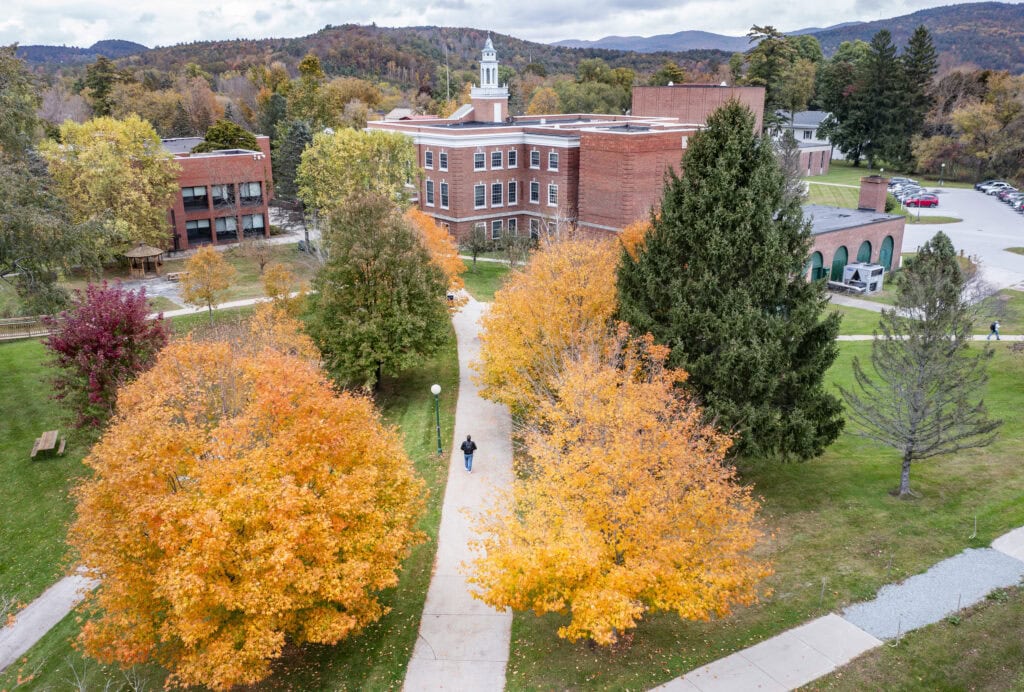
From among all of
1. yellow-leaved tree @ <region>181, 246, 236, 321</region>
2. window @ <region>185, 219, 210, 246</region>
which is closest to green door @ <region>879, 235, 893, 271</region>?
yellow-leaved tree @ <region>181, 246, 236, 321</region>

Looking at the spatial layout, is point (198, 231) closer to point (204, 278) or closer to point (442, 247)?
point (204, 278)

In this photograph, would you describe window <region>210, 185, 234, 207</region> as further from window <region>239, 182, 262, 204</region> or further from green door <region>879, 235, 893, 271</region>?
green door <region>879, 235, 893, 271</region>

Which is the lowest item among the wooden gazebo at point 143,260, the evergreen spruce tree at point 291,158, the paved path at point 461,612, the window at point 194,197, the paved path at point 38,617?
the paved path at point 38,617

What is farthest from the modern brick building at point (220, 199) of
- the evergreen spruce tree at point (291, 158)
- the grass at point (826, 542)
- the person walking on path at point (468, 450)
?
the grass at point (826, 542)

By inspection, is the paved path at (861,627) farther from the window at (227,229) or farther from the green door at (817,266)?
the window at (227,229)

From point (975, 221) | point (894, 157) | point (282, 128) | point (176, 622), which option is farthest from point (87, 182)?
point (894, 157)

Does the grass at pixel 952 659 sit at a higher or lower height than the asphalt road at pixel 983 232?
lower
